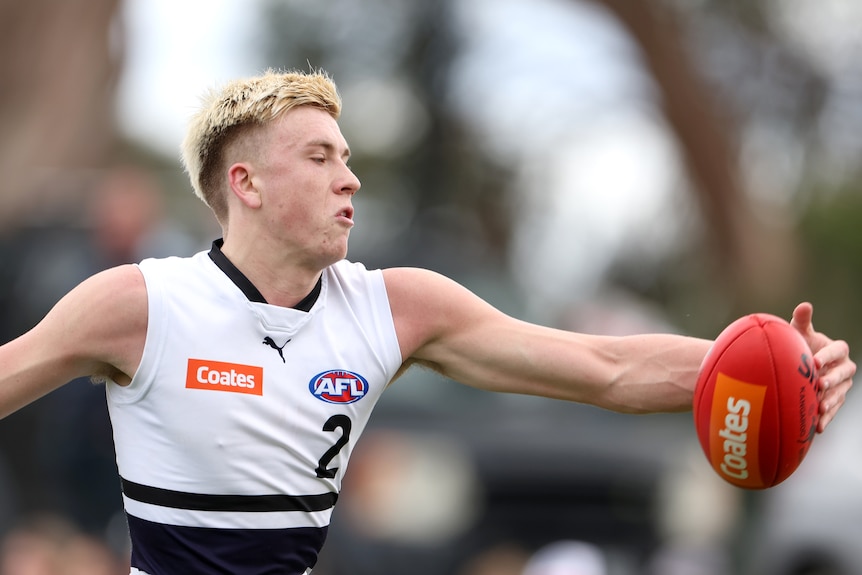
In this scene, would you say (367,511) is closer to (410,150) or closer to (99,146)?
(99,146)

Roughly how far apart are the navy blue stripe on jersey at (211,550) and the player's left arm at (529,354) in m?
0.72

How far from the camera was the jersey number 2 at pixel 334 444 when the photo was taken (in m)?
4.05

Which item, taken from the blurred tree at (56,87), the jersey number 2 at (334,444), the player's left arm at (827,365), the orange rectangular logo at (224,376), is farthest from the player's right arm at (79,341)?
the blurred tree at (56,87)

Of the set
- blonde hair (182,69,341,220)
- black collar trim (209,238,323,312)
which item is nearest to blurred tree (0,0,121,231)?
blonde hair (182,69,341,220)

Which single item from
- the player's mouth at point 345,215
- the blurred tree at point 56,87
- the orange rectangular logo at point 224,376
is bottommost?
the orange rectangular logo at point 224,376

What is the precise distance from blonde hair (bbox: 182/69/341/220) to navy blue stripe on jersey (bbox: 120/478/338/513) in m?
0.92

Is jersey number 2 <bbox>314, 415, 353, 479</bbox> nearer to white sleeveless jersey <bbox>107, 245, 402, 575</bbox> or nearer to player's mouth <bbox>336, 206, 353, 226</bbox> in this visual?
white sleeveless jersey <bbox>107, 245, 402, 575</bbox>

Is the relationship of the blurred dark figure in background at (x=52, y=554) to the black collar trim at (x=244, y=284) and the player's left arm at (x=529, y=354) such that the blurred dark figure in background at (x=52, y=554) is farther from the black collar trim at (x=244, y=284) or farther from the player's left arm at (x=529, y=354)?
the player's left arm at (x=529, y=354)

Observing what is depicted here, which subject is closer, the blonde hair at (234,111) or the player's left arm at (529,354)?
the blonde hair at (234,111)

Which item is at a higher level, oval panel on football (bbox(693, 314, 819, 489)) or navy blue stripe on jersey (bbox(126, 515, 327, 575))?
oval panel on football (bbox(693, 314, 819, 489))

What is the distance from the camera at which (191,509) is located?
12.9 ft

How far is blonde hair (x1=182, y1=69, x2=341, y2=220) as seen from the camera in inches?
161

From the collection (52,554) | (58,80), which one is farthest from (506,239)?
(52,554)

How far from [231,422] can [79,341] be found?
0.49m
